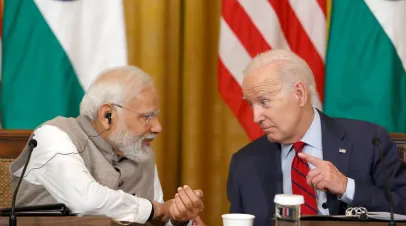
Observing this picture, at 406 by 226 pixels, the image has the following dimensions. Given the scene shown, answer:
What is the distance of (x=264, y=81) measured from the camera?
3000mm

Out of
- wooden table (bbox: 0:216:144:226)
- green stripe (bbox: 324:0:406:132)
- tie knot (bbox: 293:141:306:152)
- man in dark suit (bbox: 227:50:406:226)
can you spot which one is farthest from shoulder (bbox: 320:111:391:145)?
wooden table (bbox: 0:216:144:226)

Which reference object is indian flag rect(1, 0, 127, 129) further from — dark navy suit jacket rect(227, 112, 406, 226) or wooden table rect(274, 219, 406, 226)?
wooden table rect(274, 219, 406, 226)

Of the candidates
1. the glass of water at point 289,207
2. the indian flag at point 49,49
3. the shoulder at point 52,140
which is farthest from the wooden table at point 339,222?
the indian flag at point 49,49

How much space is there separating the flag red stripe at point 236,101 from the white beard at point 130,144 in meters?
0.83

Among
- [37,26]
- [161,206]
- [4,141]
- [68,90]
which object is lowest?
[161,206]

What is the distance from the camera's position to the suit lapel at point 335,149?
293 centimetres

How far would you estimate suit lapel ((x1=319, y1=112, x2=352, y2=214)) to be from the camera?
293 cm

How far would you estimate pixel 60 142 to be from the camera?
9.37ft

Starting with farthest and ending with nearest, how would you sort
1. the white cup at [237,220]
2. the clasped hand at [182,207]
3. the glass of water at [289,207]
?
the clasped hand at [182,207], the white cup at [237,220], the glass of water at [289,207]

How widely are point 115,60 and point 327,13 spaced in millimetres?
1256

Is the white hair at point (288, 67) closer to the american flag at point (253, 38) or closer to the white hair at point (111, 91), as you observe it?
the white hair at point (111, 91)

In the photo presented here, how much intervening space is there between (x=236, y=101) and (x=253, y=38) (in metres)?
0.37

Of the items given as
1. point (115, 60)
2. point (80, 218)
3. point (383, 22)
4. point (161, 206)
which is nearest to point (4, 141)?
point (115, 60)

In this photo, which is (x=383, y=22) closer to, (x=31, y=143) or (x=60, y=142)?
(x=60, y=142)
